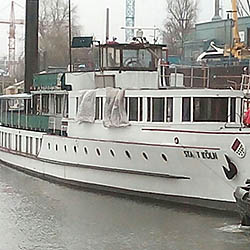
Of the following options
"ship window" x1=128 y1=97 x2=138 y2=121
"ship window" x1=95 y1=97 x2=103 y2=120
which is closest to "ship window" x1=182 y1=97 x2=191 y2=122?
"ship window" x1=128 y1=97 x2=138 y2=121

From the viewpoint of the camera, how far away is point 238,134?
18.8 m

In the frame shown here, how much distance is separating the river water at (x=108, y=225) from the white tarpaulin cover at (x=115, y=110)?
2.22 metres

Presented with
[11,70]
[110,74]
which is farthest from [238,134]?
[11,70]

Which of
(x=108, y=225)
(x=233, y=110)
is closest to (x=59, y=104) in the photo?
(x=233, y=110)

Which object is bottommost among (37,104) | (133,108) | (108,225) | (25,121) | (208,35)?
(108,225)

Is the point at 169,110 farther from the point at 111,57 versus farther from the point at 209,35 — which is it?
the point at 209,35

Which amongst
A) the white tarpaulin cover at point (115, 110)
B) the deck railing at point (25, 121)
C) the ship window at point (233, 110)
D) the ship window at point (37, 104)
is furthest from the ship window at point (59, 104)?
the ship window at point (233, 110)

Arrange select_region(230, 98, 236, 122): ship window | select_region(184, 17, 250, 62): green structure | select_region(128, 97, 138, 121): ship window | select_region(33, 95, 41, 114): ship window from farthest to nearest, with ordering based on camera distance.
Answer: select_region(184, 17, 250, 62): green structure
select_region(33, 95, 41, 114): ship window
select_region(128, 97, 138, 121): ship window
select_region(230, 98, 236, 122): ship window

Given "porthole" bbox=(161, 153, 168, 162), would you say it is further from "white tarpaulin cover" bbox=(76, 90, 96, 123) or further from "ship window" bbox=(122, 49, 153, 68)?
"ship window" bbox=(122, 49, 153, 68)

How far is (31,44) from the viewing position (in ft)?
116

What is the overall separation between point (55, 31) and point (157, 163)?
50.7 m

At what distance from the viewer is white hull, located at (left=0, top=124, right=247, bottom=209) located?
63.2 ft

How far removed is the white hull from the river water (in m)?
0.49

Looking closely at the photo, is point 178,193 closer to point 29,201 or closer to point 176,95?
point 176,95
